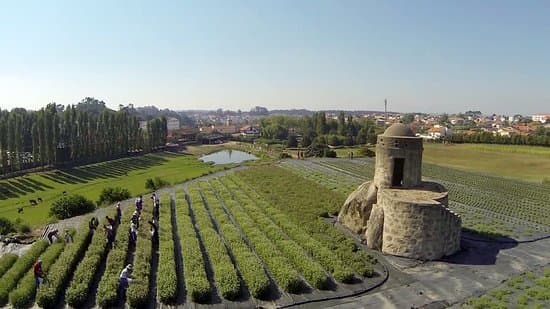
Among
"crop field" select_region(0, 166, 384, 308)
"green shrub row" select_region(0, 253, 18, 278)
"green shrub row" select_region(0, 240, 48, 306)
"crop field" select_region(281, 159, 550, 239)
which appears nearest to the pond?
"crop field" select_region(281, 159, 550, 239)

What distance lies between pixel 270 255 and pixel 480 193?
1039 inches

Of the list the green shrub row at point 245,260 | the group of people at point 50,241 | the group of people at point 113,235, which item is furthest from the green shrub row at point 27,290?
the green shrub row at point 245,260

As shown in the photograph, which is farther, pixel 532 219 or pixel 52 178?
pixel 52 178

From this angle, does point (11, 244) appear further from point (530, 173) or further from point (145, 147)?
point (145, 147)

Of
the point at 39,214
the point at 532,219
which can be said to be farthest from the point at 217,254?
the point at 39,214

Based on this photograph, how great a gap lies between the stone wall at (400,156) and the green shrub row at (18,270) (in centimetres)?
1862

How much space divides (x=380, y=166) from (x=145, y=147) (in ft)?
230

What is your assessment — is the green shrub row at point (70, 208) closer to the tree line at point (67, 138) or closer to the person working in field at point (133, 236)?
the person working in field at point (133, 236)

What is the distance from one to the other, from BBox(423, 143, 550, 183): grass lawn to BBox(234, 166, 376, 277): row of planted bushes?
97.9 ft

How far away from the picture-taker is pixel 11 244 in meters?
22.0

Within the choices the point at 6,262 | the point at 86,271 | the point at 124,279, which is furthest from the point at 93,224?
the point at 124,279

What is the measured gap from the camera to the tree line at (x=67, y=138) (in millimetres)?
56406

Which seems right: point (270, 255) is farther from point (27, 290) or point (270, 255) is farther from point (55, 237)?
point (55, 237)

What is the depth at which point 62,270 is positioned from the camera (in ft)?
54.0
